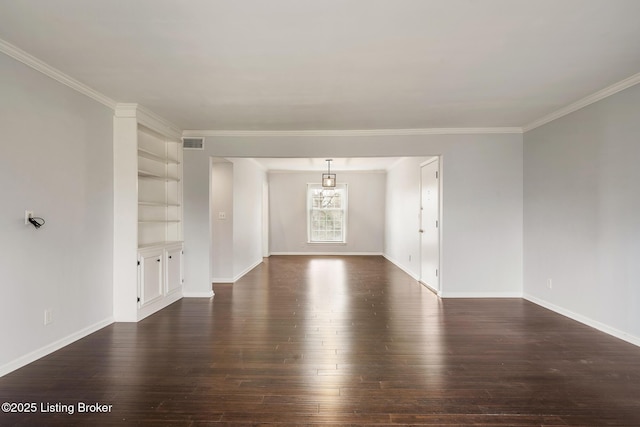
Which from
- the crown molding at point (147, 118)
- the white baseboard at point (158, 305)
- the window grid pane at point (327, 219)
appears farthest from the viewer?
the window grid pane at point (327, 219)

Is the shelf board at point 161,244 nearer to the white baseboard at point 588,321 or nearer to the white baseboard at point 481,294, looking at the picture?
the white baseboard at point 481,294

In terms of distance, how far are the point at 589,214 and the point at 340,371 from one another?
10.8 ft

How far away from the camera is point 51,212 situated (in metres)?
2.98

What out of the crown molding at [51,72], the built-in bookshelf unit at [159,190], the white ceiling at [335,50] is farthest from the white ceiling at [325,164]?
the crown molding at [51,72]

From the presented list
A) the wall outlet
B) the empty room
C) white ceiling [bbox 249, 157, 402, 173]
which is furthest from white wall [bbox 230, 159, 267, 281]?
the wall outlet

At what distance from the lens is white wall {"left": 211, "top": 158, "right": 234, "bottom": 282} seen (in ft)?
19.7

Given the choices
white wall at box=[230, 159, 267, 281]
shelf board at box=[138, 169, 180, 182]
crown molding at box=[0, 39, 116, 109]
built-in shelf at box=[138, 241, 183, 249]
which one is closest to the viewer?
crown molding at box=[0, 39, 116, 109]

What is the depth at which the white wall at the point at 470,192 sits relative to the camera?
4906mm

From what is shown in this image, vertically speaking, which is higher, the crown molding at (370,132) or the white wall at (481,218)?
the crown molding at (370,132)

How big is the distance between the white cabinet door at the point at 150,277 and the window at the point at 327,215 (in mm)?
6074

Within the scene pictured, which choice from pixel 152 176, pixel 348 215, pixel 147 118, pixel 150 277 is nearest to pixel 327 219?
pixel 348 215

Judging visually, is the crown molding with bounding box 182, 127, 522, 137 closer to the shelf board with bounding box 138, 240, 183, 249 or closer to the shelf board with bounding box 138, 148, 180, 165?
the shelf board with bounding box 138, 148, 180, 165

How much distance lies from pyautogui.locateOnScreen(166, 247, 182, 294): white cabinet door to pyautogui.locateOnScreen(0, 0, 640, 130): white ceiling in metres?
1.95

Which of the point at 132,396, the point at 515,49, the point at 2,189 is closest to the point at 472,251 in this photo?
the point at 515,49
